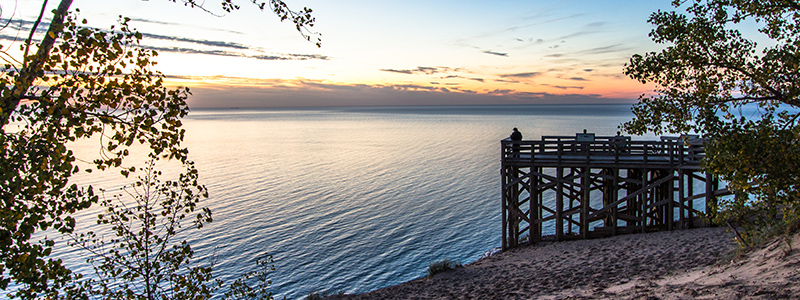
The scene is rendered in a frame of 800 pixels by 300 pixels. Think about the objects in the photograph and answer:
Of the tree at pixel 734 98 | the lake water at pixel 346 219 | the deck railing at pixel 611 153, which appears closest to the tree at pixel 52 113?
the tree at pixel 734 98

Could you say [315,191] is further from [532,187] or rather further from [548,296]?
[548,296]

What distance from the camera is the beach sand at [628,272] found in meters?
8.48

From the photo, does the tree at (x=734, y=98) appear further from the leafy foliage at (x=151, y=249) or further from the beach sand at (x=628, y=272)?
the leafy foliage at (x=151, y=249)

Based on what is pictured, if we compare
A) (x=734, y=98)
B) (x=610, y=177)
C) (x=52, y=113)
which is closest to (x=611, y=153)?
(x=610, y=177)

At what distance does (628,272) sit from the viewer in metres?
12.7

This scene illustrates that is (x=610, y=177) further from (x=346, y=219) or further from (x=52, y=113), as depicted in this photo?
(x=52, y=113)

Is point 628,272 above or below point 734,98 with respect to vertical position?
below

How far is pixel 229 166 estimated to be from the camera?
46.3 m

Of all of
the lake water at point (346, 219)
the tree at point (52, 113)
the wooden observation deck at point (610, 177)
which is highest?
the tree at point (52, 113)

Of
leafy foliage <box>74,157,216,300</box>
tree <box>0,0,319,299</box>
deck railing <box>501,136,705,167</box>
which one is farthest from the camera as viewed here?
deck railing <box>501,136,705,167</box>

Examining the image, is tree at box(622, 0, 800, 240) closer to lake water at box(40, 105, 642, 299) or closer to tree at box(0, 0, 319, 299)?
tree at box(0, 0, 319, 299)

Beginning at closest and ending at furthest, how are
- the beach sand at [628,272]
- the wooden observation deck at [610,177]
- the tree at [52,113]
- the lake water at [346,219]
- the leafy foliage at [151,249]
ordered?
1. the tree at [52,113]
2. the leafy foliage at [151,249]
3. the beach sand at [628,272]
4. the wooden observation deck at [610,177]
5. the lake water at [346,219]

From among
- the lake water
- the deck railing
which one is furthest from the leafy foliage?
the deck railing

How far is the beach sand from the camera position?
8.48 metres
